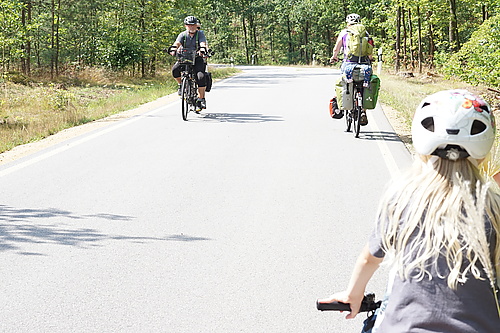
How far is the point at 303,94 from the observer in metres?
20.5

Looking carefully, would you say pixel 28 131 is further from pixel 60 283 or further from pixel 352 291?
pixel 352 291

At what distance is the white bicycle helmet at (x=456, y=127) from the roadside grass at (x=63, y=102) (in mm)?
9731

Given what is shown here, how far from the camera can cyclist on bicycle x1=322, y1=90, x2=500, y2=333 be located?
6.97 ft

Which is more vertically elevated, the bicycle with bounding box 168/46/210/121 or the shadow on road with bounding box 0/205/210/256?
the bicycle with bounding box 168/46/210/121

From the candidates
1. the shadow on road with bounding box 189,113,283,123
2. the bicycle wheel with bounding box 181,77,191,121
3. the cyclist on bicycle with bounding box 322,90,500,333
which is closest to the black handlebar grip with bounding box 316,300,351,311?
the cyclist on bicycle with bounding box 322,90,500,333

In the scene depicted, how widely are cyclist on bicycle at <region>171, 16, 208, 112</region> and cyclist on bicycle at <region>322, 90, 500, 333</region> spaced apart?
11788 mm

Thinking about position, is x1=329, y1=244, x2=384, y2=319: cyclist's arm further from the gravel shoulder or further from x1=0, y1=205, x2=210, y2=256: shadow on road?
the gravel shoulder

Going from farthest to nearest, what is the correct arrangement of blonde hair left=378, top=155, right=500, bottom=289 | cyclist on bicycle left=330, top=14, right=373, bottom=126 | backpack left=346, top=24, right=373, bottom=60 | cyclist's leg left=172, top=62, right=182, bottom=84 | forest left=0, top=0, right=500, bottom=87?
forest left=0, top=0, right=500, bottom=87 < cyclist's leg left=172, top=62, right=182, bottom=84 < cyclist on bicycle left=330, top=14, right=373, bottom=126 < backpack left=346, top=24, right=373, bottom=60 < blonde hair left=378, top=155, right=500, bottom=289

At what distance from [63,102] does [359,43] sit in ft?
34.6

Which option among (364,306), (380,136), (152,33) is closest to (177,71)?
(380,136)

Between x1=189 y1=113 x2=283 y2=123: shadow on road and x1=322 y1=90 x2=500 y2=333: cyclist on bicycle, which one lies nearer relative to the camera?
x1=322 y1=90 x2=500 y2=333: cyclist on bicycle

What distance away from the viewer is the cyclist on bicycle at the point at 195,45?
13.8 meters

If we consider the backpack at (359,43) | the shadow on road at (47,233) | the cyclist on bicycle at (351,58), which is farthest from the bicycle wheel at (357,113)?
the shadow on road at (47,233)

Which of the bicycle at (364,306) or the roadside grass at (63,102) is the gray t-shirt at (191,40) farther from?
the bicycle at (364,306)
